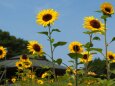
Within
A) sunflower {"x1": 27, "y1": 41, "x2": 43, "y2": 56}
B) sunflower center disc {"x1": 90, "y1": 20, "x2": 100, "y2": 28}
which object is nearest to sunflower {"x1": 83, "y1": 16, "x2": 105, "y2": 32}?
sunflower center disc {"x1": 90, "y1": 20, "x2": 100, "y2": 28}

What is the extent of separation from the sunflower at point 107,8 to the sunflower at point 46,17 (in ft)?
2.38

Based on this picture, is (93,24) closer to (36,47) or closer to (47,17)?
(47,17)

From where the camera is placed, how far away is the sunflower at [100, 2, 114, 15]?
6477 mm

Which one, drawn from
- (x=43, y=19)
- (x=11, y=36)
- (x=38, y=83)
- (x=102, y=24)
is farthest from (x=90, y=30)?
(x=11, y=36)

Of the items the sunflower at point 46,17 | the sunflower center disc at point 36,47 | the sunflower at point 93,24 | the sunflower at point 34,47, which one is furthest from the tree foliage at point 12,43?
the sunflower at point 93,24

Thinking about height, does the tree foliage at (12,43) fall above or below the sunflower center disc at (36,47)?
above

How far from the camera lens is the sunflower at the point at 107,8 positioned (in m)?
6.48

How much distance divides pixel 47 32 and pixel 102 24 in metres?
0.93

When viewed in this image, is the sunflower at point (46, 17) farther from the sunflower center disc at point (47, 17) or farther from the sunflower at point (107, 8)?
the sunflower at point (107, 8)

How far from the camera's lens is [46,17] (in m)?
6.89

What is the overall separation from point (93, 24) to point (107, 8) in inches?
13.4

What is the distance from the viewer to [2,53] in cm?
1040

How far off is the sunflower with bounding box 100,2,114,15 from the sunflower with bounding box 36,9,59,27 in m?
0.73

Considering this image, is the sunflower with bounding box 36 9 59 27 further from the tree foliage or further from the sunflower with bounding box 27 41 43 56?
the tree foliage
